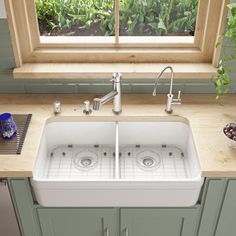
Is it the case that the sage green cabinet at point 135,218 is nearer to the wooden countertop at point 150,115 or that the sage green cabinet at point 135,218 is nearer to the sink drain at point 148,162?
the wooden countertop at point 150,115

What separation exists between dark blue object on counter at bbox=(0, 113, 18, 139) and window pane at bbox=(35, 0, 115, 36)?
63cm

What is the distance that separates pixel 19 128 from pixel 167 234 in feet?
3.13

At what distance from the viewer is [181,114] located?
6.29 ft

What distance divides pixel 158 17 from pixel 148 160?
2.79ft

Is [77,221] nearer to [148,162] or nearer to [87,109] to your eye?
[148,162]

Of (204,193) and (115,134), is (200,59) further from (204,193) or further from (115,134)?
(204,193)

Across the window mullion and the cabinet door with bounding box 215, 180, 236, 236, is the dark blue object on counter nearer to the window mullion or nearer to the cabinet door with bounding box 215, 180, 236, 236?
the window mullion

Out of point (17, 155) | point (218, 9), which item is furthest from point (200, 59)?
point (17, 155)

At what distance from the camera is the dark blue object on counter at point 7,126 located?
1.70 meters

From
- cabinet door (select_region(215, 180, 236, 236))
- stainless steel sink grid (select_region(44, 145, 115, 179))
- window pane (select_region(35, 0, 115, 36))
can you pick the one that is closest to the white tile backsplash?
window pane (select_region(35, 0, 115, 36))

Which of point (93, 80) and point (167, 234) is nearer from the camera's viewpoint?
point (167, 234)

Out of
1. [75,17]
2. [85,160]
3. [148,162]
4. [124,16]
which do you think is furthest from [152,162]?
[75,17]

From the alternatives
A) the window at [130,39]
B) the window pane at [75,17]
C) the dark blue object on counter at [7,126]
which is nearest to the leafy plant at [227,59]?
the window at [130,39]

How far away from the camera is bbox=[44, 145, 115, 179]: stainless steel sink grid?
72.5 inches
